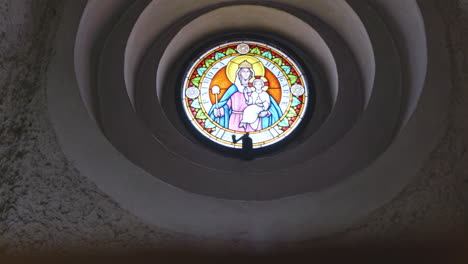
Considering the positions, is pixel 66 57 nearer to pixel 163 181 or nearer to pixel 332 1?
pixel 163 181

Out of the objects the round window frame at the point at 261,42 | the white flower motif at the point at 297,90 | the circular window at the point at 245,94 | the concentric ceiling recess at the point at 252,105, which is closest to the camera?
the concentric ceiling recess at the point at 252,105

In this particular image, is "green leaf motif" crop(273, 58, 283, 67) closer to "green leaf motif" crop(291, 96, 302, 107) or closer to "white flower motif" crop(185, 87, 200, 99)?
"green leaf motif" crop(291, 96, 302, 107)

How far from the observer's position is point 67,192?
3877 mm

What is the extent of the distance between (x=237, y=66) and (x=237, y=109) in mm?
465

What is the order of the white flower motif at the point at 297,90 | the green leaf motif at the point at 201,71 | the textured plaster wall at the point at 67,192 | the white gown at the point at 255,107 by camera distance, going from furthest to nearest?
the green leaf motif at the point at 201,71 → the white flower motif at the point at 297,90 → the white gown at the point at 255,107 → the textured plaster wall at the point at 67,192

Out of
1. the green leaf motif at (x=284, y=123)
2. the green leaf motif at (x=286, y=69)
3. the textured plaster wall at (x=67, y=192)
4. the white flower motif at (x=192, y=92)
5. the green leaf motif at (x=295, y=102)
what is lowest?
the textured plaster wall at (x=67, y=192)

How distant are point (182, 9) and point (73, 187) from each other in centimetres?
225

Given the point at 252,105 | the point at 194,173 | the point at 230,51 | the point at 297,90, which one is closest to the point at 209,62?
the point at 230,51

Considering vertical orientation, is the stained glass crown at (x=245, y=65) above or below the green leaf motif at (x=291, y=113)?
above

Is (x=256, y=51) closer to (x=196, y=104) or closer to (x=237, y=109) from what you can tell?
(x=237, y=109)

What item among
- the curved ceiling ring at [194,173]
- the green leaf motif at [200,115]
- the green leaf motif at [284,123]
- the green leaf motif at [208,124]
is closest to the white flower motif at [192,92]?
the green leaf motif at [200,115]

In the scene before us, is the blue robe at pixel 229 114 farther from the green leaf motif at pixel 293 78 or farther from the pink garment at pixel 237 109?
the green leaf motif at pixel 293 78

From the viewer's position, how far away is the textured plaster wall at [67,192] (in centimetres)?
378

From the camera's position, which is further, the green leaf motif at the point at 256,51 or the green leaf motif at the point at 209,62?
the green leaf motif at the point at 256,51
